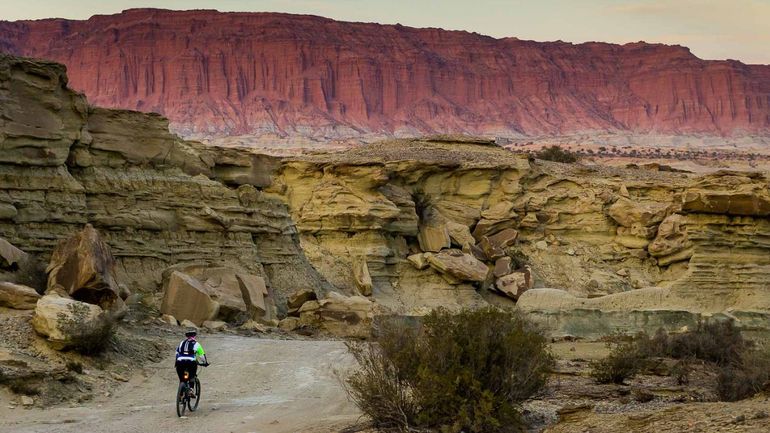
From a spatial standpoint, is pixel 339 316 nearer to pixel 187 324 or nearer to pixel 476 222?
pixel 187 324

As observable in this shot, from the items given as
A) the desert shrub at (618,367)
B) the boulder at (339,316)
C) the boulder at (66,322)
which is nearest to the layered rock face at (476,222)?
the boulder at (339,316)

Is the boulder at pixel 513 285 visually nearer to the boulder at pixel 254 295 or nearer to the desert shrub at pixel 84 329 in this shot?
the boulder at pixel 254 295

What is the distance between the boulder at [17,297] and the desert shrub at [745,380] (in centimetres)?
1134

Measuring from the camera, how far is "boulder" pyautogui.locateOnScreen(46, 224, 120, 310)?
21.3 meters

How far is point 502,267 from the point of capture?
42188mm

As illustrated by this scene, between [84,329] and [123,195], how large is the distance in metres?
9.51

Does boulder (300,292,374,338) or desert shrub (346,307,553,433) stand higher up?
desert shrub (346,307,553,433)

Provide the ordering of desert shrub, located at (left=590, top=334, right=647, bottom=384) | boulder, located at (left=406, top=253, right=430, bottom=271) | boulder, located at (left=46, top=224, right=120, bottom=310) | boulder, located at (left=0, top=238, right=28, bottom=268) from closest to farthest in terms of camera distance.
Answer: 1. desert shrub, located at (left=590, top=334, right=647, bottom=384)
2. boulder, located at (left=46, top=224, right=120, bottom=310)
3. boulder, located at (left=0, top=238, right=28, bottom=268)
4. boulder, located at (left=406, top=253, right=430, bottom=271)

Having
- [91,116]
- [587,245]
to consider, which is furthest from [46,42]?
[91,116]

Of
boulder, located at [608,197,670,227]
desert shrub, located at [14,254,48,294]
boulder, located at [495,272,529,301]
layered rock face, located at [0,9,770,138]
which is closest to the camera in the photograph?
desert shrub, located at [14,254,48,294]

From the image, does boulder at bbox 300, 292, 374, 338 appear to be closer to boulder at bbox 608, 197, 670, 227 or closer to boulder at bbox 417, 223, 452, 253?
boulder at bbox 417, 223, 452, 253

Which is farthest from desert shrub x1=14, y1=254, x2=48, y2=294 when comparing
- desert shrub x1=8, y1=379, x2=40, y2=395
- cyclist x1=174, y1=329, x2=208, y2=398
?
cyclist x1=174, y1=329, x2=208, y2=398

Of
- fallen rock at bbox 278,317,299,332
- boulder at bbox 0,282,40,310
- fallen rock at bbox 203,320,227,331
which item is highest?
boulder at bbox 0,282,40,310

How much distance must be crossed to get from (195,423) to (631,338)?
34.7 feet
